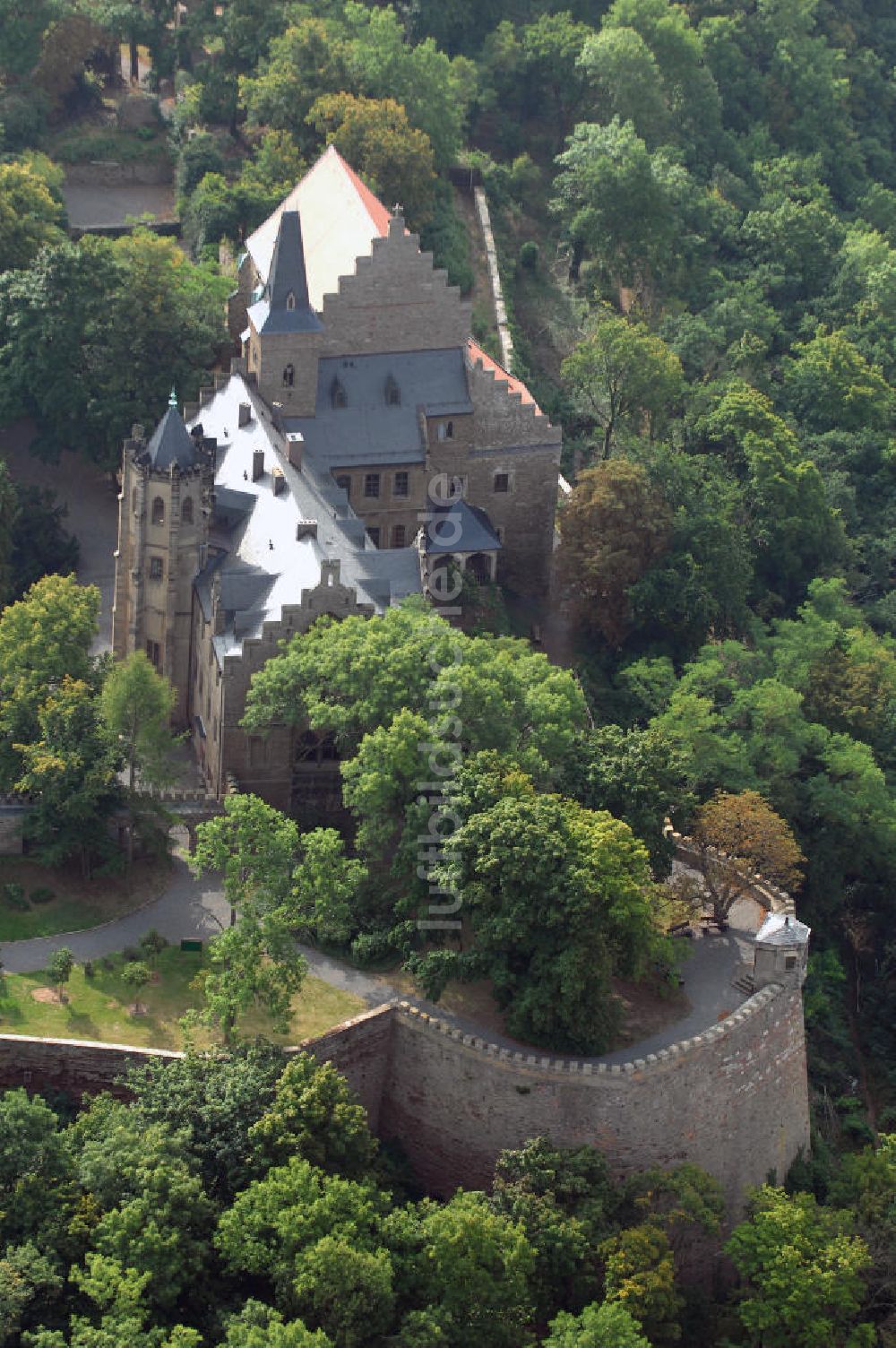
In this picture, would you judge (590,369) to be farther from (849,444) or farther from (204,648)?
(204,648)

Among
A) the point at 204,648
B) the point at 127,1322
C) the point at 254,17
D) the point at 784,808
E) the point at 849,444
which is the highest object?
the point at 254,17

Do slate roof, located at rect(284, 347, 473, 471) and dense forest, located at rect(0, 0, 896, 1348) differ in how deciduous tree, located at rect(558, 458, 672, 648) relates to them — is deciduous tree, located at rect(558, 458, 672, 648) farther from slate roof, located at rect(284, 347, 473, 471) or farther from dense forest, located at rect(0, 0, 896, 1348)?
slate roof, located at rect(284, 347, 473, 471)

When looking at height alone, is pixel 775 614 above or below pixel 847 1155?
above

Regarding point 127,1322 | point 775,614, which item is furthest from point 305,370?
point 127,1322

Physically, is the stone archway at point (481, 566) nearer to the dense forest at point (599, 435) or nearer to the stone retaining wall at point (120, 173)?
the dense forest at point (599, 435)

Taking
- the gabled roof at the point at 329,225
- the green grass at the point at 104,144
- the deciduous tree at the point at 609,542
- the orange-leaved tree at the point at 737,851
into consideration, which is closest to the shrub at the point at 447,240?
the gabled roof at the point at 329,225

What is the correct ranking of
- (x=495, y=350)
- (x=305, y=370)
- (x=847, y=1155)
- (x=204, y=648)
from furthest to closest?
1. (x=495, y=350)
2. (x=305, y=370)
3. (x=204, y=648)
4. (x=847, y=1155)
